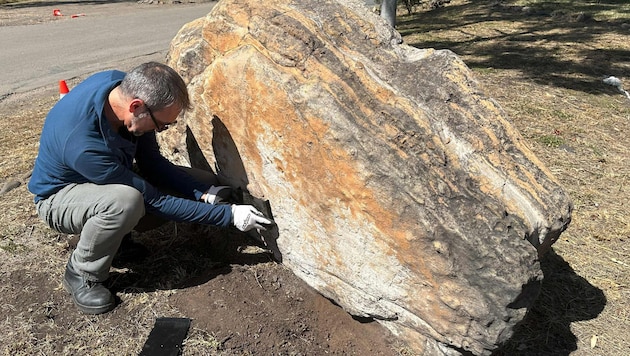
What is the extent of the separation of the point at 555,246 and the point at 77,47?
27.0ft

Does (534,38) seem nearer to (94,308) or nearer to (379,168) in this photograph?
(379,168)

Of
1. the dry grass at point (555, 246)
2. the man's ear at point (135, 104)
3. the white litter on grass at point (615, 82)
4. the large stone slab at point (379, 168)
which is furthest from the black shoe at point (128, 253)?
the white litter on grass at point (615, 82)

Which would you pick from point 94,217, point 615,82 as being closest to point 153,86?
point 94,217

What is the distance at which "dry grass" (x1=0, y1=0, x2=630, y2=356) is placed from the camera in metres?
2.73

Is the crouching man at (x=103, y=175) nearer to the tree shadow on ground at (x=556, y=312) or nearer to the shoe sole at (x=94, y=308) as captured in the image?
the shoe sole at (x=94, y=308)

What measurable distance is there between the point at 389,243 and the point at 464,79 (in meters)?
1.02

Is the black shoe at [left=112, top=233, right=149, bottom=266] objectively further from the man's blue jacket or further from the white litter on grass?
the white litter on grass

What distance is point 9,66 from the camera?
7.79 metres

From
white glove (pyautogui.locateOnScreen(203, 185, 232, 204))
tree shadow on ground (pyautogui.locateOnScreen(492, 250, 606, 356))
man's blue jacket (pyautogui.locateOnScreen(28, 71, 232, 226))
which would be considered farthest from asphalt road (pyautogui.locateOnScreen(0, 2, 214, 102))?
tree shadow on ground (pyautogui.locateOnScreen(492, 250, 606, 356))

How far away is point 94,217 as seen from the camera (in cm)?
256

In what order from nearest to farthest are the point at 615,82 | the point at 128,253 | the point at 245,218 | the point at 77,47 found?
the point at 245,218
the point at 128,253
the point at 615,82
the point at 77,47

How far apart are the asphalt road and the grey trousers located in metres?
4.56

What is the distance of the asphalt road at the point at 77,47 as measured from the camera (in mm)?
7332

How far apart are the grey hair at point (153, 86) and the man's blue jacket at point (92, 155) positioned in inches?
5.5
